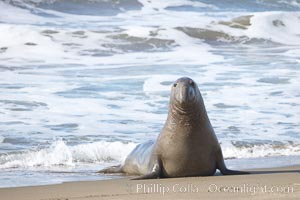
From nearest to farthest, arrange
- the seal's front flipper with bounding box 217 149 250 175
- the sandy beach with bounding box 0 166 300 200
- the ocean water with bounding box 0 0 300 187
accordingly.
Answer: the sandy beach with bounding box 0 166 300 200
the seal's front flipper with bounding box 217 149 250 175
the ocean water with bounding box 0 0 300 187

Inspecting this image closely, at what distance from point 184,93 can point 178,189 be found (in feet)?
3.64

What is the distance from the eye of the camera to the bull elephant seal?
22.3 feet

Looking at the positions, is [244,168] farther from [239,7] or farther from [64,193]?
[239,7]

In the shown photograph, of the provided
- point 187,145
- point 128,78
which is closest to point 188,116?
point 187,145

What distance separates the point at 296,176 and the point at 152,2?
23.8 meters

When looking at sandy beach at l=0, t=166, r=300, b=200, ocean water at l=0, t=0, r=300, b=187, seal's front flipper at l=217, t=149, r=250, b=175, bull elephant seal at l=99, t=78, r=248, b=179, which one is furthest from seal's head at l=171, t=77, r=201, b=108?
ocean water at l=0, t=0, r=300, b=187

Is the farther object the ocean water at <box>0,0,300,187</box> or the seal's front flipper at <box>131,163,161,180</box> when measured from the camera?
the ocean water at <box>0,0,300,187</box>

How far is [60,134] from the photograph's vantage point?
1034 centimetres

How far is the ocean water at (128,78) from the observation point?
30.3ft

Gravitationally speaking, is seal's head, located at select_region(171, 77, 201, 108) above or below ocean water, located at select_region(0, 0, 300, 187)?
above

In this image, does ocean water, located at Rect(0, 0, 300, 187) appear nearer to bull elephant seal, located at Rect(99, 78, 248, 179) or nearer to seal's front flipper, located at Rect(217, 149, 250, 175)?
bull elephant seal, located at Rect(99, 78, 248, 179)

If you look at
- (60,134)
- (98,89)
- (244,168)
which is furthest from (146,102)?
(244,168)

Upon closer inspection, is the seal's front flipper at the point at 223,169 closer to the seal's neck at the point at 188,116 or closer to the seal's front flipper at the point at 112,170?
the seal's neck at the point at 188,116

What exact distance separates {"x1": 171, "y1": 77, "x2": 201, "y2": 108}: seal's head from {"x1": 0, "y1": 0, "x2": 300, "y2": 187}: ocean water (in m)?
1.13
